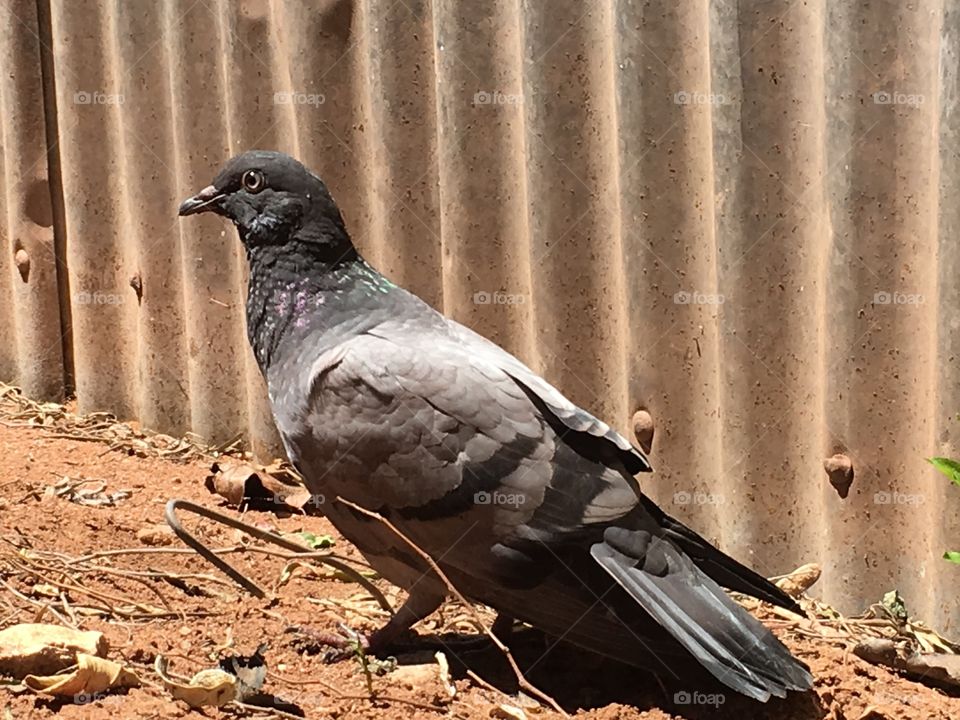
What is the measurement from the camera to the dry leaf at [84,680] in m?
3.24

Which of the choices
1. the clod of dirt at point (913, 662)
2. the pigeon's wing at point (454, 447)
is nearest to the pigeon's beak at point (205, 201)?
the pigeon's wing at point (454, 447)

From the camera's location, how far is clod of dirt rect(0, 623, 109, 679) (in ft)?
10.9

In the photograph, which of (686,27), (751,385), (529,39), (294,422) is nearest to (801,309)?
(751,385)

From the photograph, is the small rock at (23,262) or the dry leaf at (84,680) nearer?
the dry leaf at (84,680)

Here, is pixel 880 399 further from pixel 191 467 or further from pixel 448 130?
pixel 191 467

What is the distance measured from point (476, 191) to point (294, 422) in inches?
56.5

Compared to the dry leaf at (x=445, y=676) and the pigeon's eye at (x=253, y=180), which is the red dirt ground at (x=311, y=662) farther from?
the pigeon's eye at (x=253, y=180)

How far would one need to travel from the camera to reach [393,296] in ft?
13.9
